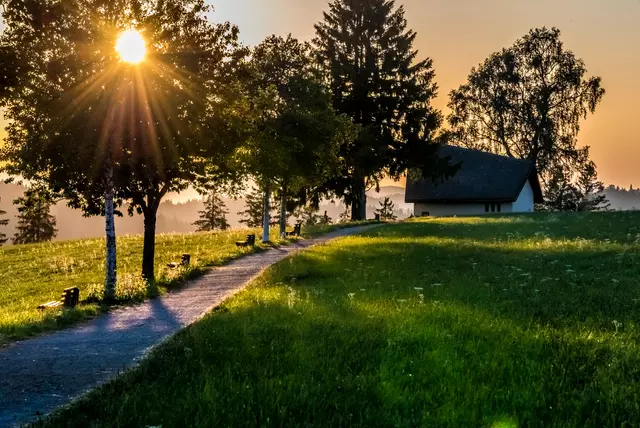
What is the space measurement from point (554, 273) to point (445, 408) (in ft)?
28.5

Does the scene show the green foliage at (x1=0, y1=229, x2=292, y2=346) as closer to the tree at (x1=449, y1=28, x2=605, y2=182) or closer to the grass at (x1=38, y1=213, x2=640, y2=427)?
the grass at (x1=38, y1=213, x2=640, y2=427)

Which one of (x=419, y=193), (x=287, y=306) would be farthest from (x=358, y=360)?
(x=419, y=193)

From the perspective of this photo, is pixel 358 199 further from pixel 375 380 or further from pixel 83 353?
pixel 375 380

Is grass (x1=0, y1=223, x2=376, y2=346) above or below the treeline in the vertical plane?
below

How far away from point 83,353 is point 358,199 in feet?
149

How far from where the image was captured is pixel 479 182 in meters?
60.2

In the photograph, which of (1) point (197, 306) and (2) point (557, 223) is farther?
(2) point (557, 223)

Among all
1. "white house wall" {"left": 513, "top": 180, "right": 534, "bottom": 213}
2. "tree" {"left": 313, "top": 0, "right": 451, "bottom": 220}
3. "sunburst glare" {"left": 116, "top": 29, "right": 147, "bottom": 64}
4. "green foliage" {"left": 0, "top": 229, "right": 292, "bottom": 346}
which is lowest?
"green foliage" {"left": 0, "top": 229, "right": 292, "bottom": 346}

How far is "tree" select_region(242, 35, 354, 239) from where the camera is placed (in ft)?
93.4

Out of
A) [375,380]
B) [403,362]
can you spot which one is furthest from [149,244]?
[375,380]

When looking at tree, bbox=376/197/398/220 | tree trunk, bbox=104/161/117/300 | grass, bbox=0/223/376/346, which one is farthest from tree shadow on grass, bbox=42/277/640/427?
tree, bbox=376/197/398/220

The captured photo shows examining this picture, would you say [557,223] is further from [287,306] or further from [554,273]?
[287,306]

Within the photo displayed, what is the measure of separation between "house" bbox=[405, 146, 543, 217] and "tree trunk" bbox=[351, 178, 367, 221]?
31.0 ft

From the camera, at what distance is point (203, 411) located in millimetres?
4723
